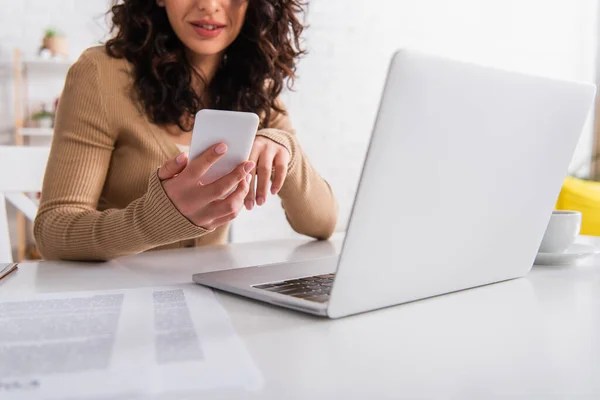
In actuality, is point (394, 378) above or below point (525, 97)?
below

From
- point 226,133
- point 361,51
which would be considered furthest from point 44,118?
point 226,133

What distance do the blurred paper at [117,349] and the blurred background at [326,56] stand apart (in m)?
2.37

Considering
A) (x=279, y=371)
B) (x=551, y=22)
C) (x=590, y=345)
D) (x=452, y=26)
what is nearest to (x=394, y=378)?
(x=279, y=371)

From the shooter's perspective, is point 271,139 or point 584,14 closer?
point 271,139

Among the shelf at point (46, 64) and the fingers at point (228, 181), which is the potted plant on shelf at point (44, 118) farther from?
the fingers at point (228, 181)

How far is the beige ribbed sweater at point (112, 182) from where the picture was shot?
80cm

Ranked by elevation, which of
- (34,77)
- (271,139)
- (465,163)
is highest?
(465,163)

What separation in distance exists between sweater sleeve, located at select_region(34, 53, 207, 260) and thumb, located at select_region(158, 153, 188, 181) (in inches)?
0.6

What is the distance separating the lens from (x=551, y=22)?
11.6ft

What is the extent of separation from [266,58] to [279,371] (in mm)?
1016

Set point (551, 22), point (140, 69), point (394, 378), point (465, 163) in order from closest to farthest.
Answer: point (394, 378) < point (465, 163) < point (140, 69) < point (551, 22)

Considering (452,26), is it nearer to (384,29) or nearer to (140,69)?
(384,29)

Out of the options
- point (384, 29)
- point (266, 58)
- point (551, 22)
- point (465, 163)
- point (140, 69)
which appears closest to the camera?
point (465, 163)

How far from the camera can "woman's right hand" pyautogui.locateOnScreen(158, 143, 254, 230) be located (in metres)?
0.66
